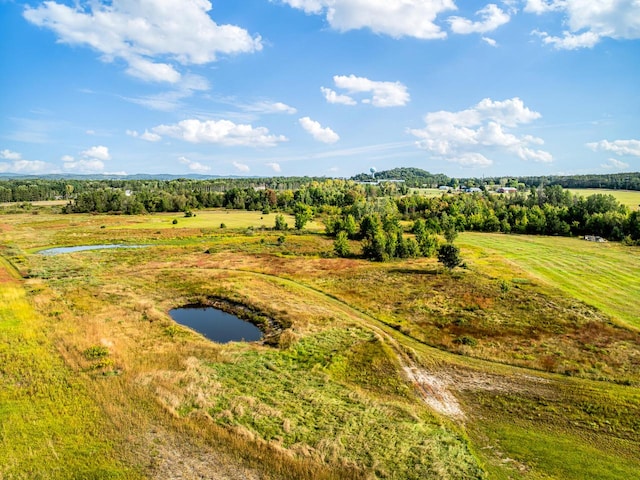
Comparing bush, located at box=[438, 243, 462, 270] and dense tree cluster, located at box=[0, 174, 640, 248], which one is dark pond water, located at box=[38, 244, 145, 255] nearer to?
dense tree cluster, located at box=[0, 174, 640, 248]

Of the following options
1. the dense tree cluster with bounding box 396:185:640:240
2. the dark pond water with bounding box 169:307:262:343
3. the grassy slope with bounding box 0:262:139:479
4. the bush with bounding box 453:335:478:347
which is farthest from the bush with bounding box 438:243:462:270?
the grassy slope with bounding box 0:262:139:479

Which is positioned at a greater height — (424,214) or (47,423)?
(424,214)

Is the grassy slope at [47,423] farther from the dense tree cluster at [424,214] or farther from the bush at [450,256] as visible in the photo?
the dense tree cluster at [424,214]

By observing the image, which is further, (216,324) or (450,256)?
(450,256)

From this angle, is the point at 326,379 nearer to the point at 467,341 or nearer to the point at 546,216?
the point at 467,341

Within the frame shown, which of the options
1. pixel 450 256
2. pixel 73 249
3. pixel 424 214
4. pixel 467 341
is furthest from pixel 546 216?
pixel 73 249

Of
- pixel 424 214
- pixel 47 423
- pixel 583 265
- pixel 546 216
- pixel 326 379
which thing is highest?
pixel 546 216

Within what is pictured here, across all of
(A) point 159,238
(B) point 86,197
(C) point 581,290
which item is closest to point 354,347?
(C) point 581,290
